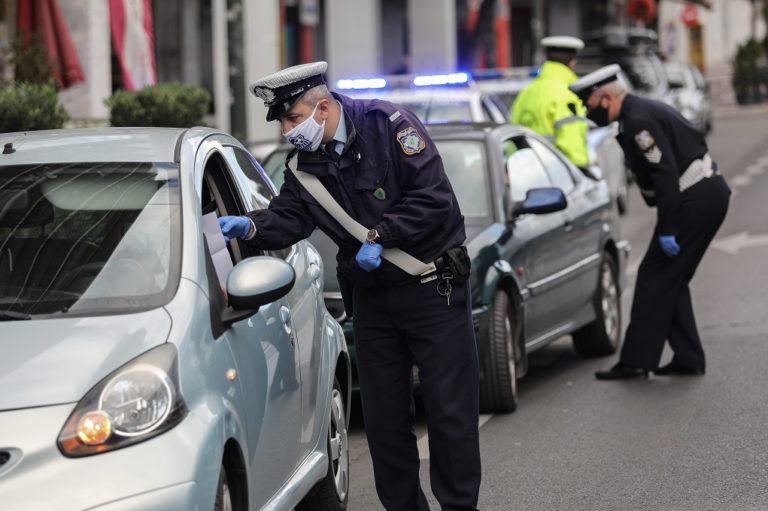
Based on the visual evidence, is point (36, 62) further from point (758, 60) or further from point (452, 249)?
point (758, 60)

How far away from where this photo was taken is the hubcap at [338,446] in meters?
5.94

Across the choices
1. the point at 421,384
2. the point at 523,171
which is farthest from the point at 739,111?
the point at 421,384

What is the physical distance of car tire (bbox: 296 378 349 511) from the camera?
19.0ft

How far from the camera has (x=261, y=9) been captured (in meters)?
22.8

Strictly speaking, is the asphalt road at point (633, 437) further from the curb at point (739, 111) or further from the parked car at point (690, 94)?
the curb at point (739, 111)

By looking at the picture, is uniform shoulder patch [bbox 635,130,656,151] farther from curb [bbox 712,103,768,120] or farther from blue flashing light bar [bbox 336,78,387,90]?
curb [bbox 712,103,768,120]

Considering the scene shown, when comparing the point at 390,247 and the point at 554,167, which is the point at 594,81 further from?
the point at 390,247

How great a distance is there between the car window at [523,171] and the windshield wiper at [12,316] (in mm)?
5010

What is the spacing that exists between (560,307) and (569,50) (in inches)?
135

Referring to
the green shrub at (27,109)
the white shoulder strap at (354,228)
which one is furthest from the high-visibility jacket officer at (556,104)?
the white shoulder strap at (354,228)

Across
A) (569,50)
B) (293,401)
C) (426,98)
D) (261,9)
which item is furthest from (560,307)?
(261,9)

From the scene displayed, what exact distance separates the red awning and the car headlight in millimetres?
11817

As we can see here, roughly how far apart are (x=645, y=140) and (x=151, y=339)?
5043mm

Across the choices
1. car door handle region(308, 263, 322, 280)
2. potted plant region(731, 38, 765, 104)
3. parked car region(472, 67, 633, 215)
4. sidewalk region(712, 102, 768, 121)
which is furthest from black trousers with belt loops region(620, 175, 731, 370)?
potted plant region(731, 38, 765, 104)
